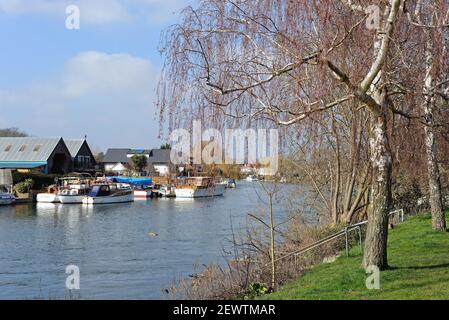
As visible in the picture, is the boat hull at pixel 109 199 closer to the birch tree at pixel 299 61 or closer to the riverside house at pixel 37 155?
the riverside house at pixel 37 155

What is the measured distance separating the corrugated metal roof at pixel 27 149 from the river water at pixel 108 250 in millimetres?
30194

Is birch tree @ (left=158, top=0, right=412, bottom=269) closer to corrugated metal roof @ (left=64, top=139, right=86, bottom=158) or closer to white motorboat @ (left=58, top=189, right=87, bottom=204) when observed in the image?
white motorboat @ (left=58, top=189, right=87, bottom=204)

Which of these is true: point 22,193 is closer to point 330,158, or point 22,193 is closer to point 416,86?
point 330,158

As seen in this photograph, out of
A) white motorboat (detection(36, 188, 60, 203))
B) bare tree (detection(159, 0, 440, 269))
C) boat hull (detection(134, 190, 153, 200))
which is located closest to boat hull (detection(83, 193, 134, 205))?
white motorboat (detection(36, 188, 60, 203))

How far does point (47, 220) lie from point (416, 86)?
36.4 m

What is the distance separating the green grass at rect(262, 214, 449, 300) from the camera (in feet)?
30.7

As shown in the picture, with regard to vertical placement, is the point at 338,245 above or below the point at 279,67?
below

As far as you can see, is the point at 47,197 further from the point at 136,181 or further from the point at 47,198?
the point at 136,181

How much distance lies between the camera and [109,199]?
65.3 meters

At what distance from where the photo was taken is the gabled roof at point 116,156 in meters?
107

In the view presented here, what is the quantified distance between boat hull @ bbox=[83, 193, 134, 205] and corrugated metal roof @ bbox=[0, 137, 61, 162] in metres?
13.7

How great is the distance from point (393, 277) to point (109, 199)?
57345 mm
